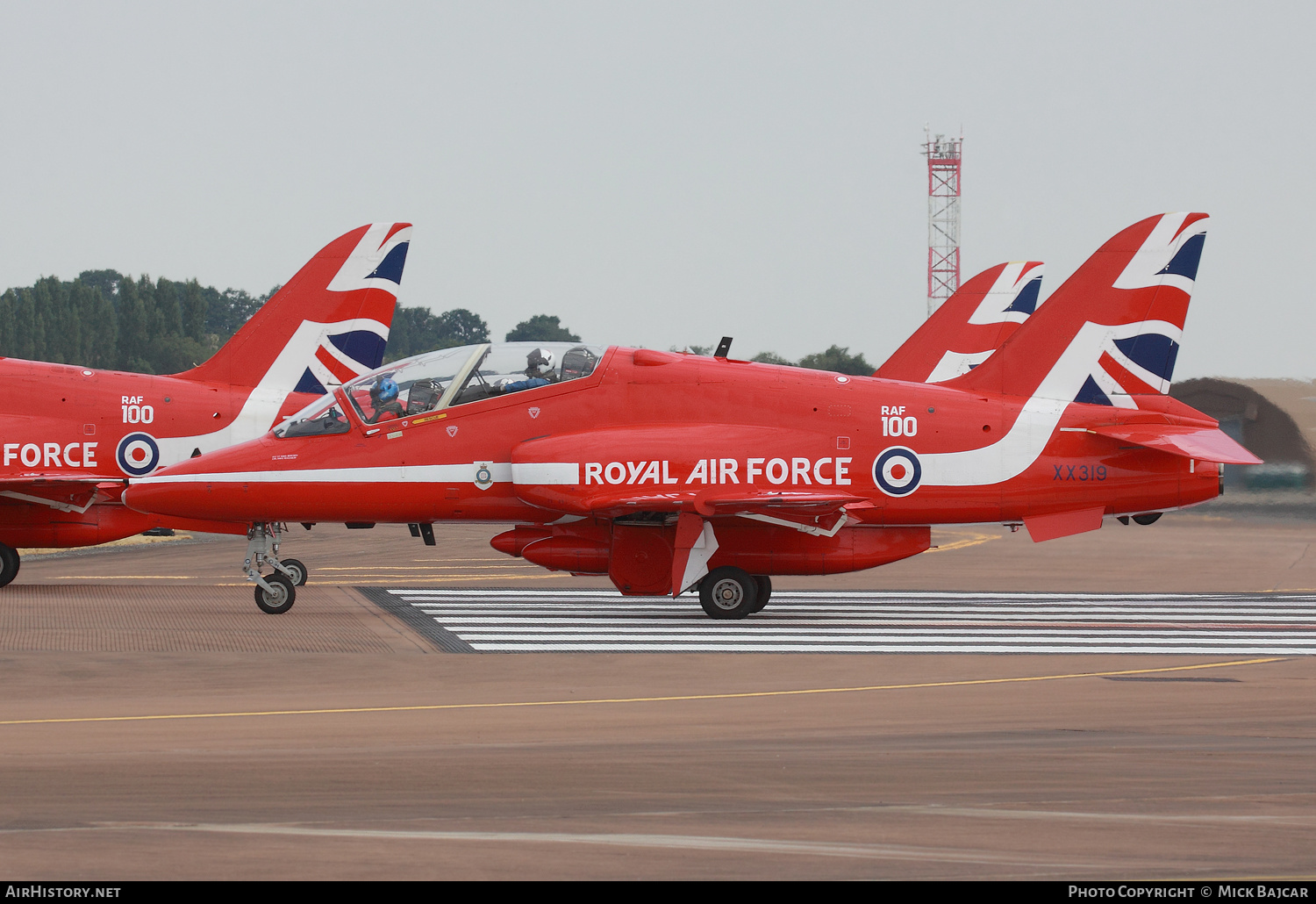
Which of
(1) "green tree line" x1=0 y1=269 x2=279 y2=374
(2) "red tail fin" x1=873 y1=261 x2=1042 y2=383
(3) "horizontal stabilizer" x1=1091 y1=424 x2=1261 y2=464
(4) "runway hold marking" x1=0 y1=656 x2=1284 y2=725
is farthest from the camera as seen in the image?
(1) "green tree line" x1=0 y1=269 x2=279 y2=374

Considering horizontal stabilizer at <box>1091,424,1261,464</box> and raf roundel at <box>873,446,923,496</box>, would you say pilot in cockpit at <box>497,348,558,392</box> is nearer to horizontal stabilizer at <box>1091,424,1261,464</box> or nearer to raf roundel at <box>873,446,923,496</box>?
raf roundel at <box>873,446,923,496</box>

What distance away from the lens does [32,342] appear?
235 feet

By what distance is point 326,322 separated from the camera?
73.2 feet

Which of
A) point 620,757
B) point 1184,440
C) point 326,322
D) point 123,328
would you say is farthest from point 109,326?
point 620,757

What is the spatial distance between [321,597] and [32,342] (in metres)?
59.8

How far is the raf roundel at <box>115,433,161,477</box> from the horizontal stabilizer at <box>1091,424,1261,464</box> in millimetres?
13232

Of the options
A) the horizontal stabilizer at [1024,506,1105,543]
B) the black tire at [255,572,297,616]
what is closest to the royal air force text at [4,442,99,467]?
the black tire at [255,572,297,616]

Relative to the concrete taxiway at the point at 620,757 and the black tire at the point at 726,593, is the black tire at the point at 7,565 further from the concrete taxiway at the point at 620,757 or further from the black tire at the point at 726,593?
the black tire at the point at 726,593

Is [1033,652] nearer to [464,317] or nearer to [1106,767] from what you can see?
[1106,767]

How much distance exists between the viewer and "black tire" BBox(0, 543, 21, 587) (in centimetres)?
1969

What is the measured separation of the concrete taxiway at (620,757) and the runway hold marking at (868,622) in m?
0.41

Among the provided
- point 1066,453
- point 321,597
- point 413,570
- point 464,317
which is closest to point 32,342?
point 464,317

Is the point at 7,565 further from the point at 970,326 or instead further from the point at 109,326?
the point at 109,326

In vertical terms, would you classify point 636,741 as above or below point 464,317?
below
